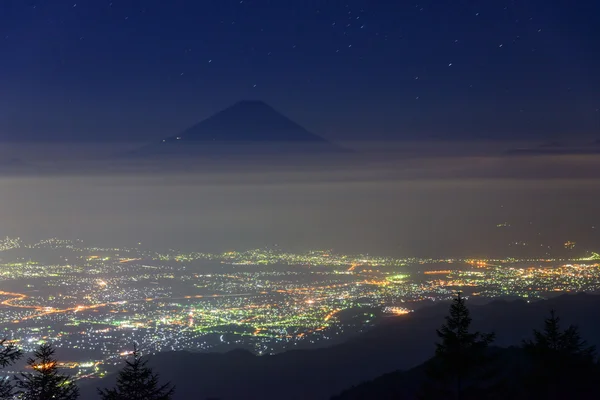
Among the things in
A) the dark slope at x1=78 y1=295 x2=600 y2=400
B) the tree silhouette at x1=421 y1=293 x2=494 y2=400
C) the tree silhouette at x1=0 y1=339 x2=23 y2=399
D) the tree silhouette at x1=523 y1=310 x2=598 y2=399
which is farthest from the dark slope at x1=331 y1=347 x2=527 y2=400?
the tree silhouette at x1=0 y1=339 x2=23 y2=399

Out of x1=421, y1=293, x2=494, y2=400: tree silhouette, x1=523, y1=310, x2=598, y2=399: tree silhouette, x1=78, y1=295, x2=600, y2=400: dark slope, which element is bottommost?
x1=78, y1=295, x2=600, y2=400: dark slope

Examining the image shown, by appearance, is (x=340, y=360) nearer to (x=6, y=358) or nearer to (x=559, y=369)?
(x=559, y=369)

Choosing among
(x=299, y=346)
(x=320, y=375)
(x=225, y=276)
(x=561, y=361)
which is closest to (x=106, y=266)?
(x=225, y=276)

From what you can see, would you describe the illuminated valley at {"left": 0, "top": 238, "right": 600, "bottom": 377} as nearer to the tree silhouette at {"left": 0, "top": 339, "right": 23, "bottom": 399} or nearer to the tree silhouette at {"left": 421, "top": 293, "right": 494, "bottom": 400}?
the tree silhouette at {"left": 0, "top": 339, "right": 23, "bottom": 399}

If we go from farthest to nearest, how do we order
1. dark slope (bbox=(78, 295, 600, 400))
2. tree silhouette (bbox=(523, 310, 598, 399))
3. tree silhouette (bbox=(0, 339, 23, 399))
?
dark slope (bbox=(78, 295, 600, 400)) < tree silhouette (bbox=(523, 310, 598, 399)) < tree silhouette (bbox=(0, 339, 23, 399))

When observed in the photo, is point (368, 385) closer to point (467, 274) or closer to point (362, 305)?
point (362, 305)

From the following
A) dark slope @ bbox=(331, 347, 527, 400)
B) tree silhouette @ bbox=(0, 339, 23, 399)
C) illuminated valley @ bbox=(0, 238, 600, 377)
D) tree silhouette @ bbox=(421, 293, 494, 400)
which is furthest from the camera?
illuminated valley @ bbox=(0, 238, 600, 377)
